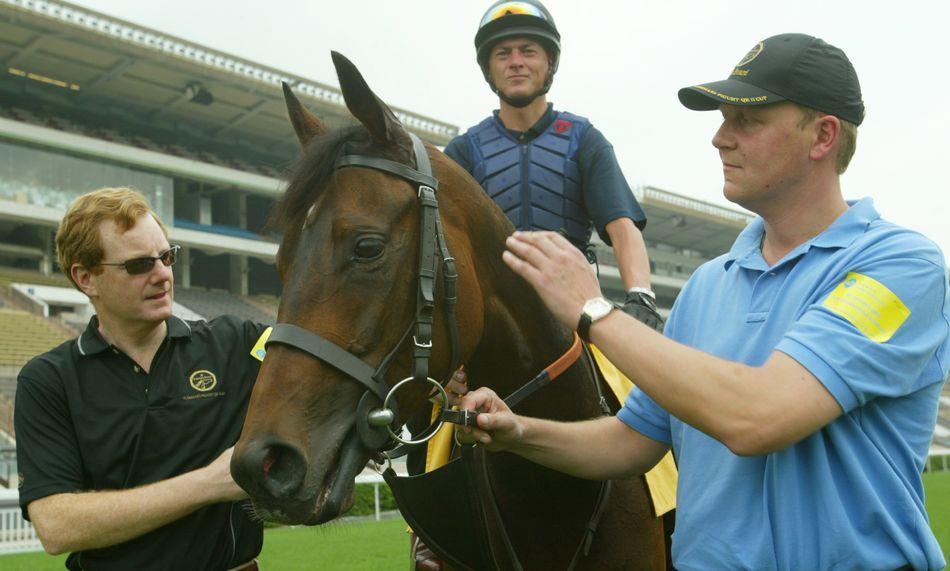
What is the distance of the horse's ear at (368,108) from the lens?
1.91 metres

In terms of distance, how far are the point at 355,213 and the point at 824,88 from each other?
1027 millimetres

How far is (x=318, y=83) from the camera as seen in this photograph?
31828 mm

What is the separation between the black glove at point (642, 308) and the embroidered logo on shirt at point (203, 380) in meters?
1.30

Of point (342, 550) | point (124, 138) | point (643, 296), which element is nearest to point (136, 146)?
point (124, 138)

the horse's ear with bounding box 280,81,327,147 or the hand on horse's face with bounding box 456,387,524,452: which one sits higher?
the horse's ear with bounding box 280,81,327,147

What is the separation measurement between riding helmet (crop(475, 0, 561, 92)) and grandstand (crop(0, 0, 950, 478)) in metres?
19.2

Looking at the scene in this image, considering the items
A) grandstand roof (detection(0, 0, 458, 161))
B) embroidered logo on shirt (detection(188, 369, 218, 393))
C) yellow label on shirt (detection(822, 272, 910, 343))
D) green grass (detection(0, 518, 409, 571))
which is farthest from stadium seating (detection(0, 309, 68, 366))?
yellow label on shirt (detection(822, 272, 910, 343))

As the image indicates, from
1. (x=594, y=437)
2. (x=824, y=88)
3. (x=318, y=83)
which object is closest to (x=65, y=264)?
(x=594, y=437)

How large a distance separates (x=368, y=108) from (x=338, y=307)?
511 millimetres

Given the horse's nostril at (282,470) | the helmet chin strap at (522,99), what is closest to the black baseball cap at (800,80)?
the horse's nostril at (282,470)

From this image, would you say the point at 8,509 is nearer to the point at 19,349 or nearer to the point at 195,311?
the point at 19,349

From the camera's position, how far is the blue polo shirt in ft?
5.20

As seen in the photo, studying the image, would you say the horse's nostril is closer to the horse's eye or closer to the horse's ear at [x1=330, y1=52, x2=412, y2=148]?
the horse's eye

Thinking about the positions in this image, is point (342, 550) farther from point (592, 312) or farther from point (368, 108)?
point (592, 312)
